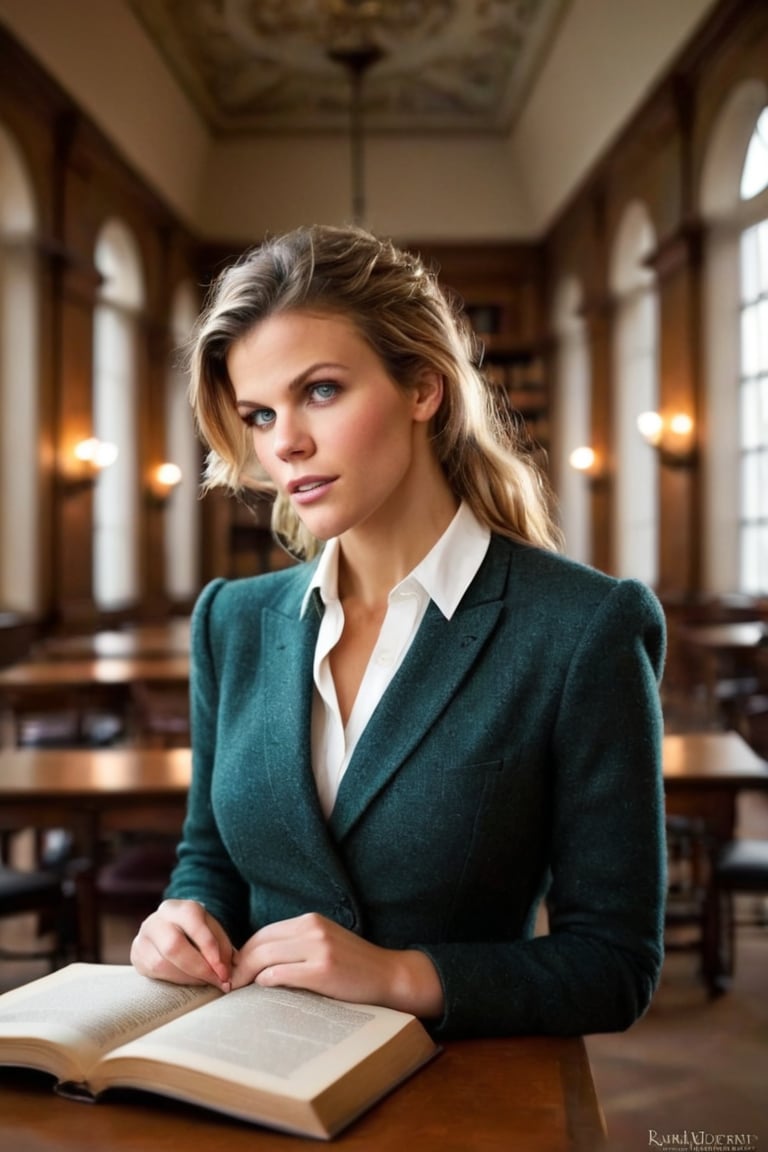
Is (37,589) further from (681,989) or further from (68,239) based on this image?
(681,989)

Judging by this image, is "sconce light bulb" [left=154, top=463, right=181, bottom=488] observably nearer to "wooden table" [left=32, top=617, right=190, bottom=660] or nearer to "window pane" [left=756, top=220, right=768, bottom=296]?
"wooden table" [left=32, top=617, right=190, bottom=660]

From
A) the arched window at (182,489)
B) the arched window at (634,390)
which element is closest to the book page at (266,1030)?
the arched window at (634,390)

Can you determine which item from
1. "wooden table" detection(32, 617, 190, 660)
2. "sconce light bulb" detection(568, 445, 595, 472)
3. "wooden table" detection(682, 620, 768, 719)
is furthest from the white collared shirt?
"sconce light bulb" detection(568, 445, 595, 472)

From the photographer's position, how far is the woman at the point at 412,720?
1.32 meters

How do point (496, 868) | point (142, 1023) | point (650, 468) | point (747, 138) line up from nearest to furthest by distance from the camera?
point (142, 1023) < point (496, 868) < point (747, 138) < point (650, 468)

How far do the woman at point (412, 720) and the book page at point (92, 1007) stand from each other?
0.11 feet

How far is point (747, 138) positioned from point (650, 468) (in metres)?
3.33

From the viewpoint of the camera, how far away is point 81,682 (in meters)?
5.66

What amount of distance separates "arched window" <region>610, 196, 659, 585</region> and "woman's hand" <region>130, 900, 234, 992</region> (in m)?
9.77

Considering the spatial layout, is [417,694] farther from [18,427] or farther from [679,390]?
[679,390]

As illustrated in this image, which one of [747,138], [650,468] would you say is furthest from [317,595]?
[650,468]

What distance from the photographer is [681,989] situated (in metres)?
3.98

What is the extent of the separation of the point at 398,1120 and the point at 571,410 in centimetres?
1271

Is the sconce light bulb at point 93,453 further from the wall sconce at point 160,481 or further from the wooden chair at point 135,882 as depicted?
the wooden chair at point 135,882
